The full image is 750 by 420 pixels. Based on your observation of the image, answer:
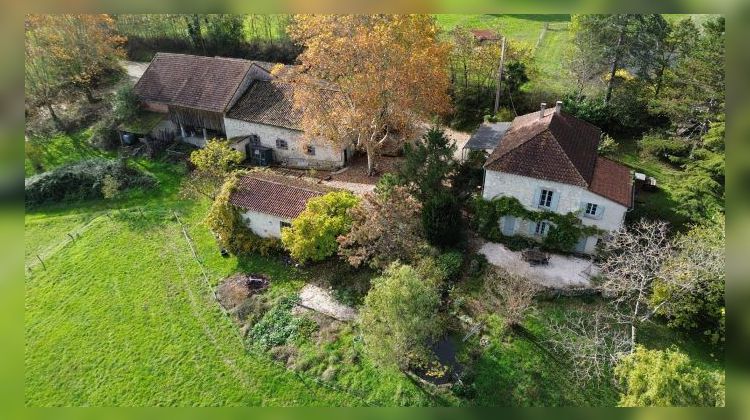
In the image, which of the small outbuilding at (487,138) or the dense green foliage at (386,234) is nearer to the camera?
the dense green foliage at (386,234)

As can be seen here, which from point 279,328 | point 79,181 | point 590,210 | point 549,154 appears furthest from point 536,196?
point 79,181

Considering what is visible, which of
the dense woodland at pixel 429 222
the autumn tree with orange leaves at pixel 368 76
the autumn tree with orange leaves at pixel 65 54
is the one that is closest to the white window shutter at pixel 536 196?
the dense woodland at pixel 429 222

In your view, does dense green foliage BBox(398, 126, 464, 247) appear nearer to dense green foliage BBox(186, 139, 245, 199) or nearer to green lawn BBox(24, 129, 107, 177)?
dense green foliage BBox(186, 139, 245, 199)

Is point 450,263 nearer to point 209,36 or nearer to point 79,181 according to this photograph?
point 79,181

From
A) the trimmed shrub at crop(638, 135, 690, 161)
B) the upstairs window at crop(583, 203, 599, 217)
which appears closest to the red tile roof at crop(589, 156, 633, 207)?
the upstairs window at crop(583, 203, 599, 217)

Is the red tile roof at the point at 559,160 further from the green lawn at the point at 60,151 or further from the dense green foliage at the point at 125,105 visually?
the green lawn at the point at 60,151
